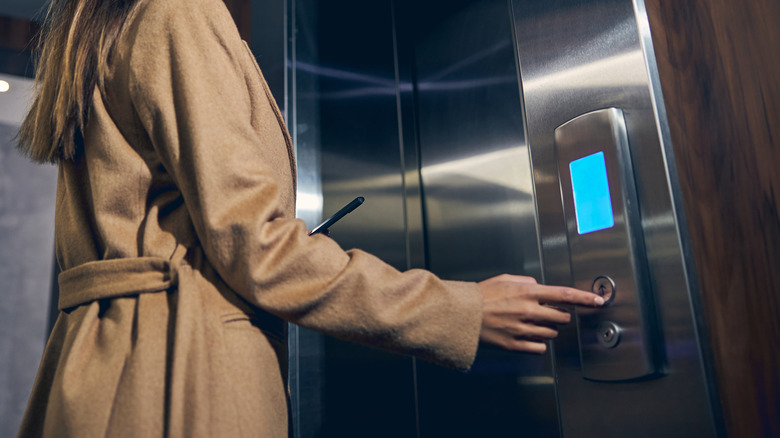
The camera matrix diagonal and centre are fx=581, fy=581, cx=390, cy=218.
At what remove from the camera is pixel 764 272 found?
0.78 metres

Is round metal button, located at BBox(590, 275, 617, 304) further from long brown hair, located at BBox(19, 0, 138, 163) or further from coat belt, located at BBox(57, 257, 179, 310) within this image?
long brown hair, located at BBox(19, 0, 138, 163)

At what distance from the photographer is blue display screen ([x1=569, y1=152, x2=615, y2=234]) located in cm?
91

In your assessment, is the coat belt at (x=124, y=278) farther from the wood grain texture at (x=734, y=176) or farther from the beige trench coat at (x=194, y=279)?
the wood grain texture at (x=734, y=176)

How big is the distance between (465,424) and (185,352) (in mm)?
976

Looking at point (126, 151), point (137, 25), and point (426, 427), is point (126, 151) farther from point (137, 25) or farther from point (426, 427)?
point (426, 427)

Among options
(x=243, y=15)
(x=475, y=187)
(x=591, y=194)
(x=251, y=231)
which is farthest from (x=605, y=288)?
(x=243, y=15)

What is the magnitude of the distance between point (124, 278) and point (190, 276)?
0.09 meters

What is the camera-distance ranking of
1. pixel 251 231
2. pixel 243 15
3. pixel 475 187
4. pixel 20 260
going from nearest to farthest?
1. pixel 251 231
2. pixel 475 187
3. pixel 243 15
4. pixel 20 260

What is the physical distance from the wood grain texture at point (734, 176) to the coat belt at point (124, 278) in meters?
0.73

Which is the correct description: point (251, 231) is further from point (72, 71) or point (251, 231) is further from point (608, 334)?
point (608, 334)

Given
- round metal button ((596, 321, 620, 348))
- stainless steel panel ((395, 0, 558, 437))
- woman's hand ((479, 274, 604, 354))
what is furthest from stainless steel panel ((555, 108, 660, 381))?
stainless steel panel ((395, 0, 558, 437))

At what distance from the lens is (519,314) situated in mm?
781

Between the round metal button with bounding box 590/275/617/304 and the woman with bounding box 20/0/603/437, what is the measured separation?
80mm

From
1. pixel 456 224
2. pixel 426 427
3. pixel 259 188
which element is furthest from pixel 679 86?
pixel 426 427
